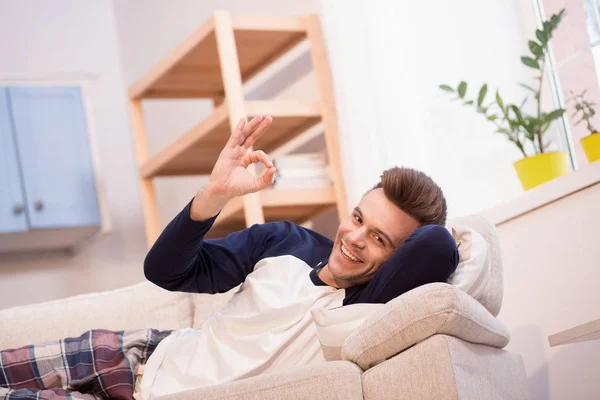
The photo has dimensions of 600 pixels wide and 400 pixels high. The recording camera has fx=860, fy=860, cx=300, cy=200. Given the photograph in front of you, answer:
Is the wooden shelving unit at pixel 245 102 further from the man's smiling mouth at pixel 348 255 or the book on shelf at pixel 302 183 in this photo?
the man's smiling mouth at pixel 348 255

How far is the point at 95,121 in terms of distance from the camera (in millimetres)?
4535

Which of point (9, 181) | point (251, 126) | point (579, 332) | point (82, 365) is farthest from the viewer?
point (9, 181)

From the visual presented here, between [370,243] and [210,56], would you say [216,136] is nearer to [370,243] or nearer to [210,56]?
[210,56]

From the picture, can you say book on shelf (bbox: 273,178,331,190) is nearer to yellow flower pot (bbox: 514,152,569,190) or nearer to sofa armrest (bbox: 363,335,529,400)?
yellow flower pot (bbox: 514,152,569,190)

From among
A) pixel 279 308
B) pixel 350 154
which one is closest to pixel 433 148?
pixel 350 154

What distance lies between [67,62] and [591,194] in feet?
10.4

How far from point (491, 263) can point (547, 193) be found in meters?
0.52

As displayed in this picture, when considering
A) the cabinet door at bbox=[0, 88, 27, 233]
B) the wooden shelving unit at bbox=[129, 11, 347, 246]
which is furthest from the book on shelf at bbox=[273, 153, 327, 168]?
the cabinet door at bbox=[0, 88, 27, 233]

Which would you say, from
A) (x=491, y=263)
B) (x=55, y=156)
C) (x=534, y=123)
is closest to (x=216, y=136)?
(x=55, y=156)

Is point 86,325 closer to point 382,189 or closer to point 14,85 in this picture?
point 382,189

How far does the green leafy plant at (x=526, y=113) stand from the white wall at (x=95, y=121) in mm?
2344

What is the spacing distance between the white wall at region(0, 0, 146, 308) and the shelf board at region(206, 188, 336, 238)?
1.32 m

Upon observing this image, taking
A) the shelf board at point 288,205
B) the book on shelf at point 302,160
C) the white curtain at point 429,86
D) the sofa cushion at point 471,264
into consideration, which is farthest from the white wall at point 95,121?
the sofa cushion at point 471,264

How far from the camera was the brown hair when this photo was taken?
1.77 m
